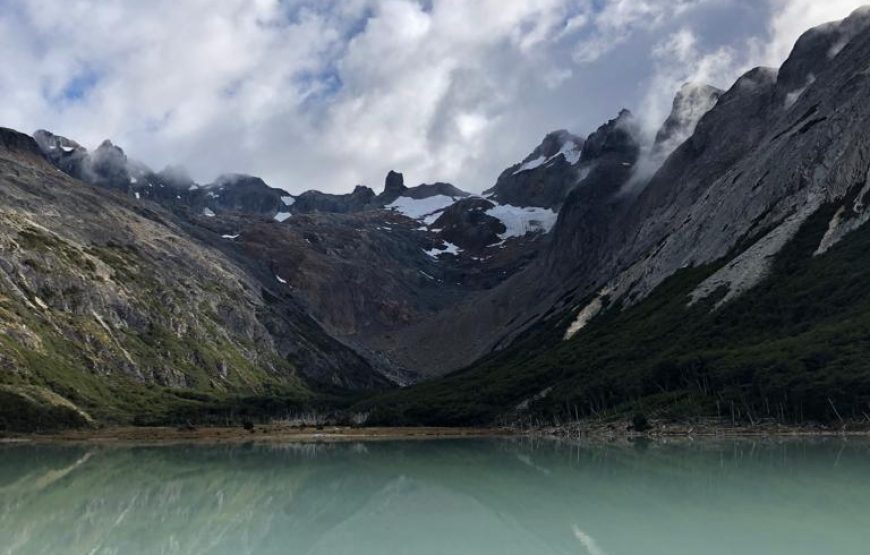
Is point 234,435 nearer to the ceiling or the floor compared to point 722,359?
nearer to the floor

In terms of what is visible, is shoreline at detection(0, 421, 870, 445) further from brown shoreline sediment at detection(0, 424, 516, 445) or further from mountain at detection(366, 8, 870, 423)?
mountain at detection(366, 8, 870, 423)

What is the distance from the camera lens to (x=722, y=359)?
12381 centimetres

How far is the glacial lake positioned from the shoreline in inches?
652

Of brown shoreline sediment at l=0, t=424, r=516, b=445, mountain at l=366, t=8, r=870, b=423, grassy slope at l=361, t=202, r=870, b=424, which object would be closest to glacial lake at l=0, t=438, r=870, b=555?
grassy slope at l=361, t=202, r=870, b=424

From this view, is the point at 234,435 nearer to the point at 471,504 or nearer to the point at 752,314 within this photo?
the point at 752,314

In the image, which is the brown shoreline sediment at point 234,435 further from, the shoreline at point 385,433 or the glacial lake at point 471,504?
the glacial lake at point 471,504

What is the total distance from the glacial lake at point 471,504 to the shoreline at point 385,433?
54.3 feet

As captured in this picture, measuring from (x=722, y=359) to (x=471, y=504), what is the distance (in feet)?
280

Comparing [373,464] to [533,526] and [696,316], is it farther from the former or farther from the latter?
[696,316]

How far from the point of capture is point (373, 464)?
8550cm

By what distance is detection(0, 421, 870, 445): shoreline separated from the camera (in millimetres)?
104438

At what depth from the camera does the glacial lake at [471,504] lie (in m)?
35.6

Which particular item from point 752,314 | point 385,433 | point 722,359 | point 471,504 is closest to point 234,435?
point 385,433

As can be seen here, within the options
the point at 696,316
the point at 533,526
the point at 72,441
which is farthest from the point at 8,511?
the point at 696,316
